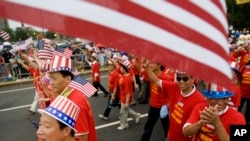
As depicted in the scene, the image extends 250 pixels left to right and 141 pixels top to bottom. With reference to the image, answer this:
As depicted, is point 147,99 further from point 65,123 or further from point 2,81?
point 2,81

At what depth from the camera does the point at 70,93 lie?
3.11 meters

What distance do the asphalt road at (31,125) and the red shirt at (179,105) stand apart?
2540 millimetres

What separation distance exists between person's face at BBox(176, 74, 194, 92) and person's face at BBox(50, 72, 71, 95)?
4.45 ft

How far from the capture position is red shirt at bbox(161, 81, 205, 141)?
3656 millimetres

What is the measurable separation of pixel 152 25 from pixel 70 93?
6.24 ft

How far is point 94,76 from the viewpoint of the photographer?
10.8 meters

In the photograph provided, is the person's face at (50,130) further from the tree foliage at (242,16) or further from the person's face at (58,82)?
the tree foliage at (242,16)

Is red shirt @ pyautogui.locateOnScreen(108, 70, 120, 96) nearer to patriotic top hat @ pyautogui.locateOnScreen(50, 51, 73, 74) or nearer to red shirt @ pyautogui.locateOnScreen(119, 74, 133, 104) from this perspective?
red shirt @ pyautogui.locateOnScreen(119, 74, 133, 104)

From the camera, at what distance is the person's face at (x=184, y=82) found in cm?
368

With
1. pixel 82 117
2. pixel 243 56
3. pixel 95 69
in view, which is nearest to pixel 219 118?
pixel 82 117

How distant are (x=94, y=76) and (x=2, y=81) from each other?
7.26m

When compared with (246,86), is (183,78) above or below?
above

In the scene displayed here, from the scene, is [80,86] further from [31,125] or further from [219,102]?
[31,125]

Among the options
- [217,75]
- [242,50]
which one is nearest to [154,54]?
[217,75]
